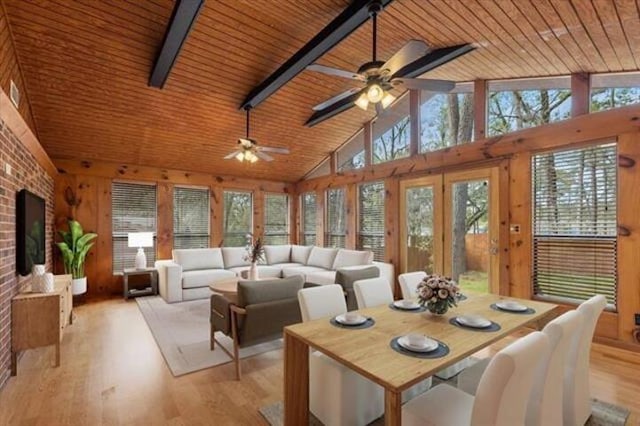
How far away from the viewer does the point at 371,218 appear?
629cm

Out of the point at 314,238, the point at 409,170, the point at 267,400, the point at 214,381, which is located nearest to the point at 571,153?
the point at 409,170

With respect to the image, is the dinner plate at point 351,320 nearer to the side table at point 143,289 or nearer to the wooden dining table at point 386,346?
the wooden dining table at point 386,346

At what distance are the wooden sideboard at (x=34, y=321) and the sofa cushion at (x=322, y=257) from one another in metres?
4.11

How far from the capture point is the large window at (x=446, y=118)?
4.74 meters

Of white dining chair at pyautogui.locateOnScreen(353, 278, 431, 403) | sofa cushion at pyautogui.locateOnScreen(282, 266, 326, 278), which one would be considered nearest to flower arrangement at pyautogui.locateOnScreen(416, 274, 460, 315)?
A: white dining chair at pyautogui.locateOnScreen(353, 278, 431, 403)

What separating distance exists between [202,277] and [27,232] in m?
2.64

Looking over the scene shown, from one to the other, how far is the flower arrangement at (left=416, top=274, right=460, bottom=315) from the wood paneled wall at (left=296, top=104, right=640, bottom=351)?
8.06 ft

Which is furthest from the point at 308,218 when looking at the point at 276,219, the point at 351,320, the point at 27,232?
the point at 351,320

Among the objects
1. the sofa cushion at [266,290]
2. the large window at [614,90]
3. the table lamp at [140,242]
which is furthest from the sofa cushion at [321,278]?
the large window at [614,90]

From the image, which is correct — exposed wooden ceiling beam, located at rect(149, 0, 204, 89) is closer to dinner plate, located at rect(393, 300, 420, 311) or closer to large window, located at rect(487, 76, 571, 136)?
dinner plate, located at rect(393, 300, 420, 311)

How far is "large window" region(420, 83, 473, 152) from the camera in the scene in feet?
15.6

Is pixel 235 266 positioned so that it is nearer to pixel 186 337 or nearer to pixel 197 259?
pixel 197 259

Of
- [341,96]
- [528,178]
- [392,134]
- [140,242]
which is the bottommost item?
[140,242]

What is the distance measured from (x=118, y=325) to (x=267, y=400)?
9.50 feet
